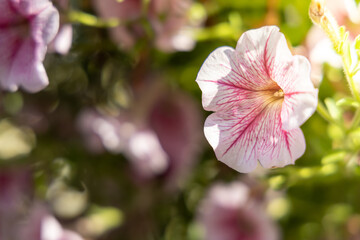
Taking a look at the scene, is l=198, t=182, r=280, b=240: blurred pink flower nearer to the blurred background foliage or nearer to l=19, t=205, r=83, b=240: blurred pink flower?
the blurred background foliage

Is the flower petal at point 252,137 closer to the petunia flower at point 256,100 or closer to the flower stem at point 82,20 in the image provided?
the petunia flower at point 256,100

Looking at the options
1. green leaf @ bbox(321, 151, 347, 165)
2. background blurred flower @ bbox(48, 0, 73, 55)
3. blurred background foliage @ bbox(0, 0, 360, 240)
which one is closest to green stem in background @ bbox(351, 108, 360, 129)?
green leaf @ bbox(321, 151, 347, 165)

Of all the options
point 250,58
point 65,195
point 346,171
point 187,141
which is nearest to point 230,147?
point 250,58

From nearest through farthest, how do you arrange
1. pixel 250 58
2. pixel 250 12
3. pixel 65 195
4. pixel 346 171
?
pixel 250 58, pixel 346 171, pixel 250 12, pixel 65 195

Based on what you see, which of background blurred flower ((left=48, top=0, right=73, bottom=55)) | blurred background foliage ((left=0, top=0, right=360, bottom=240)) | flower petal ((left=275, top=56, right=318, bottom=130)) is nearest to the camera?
flower petal ((left=275, top=56, right=318, bottom=130))

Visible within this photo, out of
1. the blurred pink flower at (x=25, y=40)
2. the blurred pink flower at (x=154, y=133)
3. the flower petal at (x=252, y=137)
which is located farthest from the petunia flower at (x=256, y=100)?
the blurred pink flower at (x=154, y=133)

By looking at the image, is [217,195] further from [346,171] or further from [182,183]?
[346,171]

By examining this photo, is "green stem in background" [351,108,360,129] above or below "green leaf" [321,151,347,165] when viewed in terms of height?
above

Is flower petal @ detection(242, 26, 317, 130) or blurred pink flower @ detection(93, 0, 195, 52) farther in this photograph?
blurred pink flower @ detection(93, 0, 195, 52)

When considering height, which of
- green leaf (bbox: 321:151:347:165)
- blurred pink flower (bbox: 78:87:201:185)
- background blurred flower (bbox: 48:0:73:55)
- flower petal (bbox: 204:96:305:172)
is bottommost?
blurred pink flower (bbox: 78:87:201:185)

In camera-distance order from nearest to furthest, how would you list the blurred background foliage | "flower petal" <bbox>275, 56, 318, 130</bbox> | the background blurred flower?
"flower petal" <bbox>275, 56, 318, 130</bbox> < the background blurred flower < the blurred background foliage
